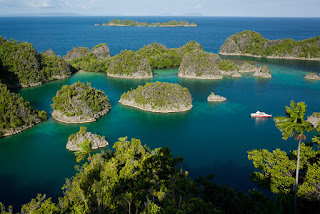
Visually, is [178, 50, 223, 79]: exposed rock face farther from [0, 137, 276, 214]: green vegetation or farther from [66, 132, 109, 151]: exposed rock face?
[0, 137, 276, 214]: green vegetation

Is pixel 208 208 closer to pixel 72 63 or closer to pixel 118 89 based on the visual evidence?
pixel 118 89

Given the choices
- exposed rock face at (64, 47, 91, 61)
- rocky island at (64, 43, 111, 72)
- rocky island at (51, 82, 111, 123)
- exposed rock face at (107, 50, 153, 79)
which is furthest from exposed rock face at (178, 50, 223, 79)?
exposed rock face at (64, 47, 91, 61)

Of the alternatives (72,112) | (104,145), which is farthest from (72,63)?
(104,145)

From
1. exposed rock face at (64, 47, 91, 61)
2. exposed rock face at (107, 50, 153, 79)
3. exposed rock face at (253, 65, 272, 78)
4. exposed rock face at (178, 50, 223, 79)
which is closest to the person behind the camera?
exposed rock face at (107, 50, 153, 79)

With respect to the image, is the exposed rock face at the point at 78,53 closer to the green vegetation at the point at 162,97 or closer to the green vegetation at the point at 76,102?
the green vegetation at the point at 162,97

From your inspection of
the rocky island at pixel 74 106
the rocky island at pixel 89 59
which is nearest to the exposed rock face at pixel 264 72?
the rocky island at pixel 89 59

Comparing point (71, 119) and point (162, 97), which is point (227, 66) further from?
point (71, 119)

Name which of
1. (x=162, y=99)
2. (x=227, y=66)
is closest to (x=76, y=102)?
(x=162, y=99)
